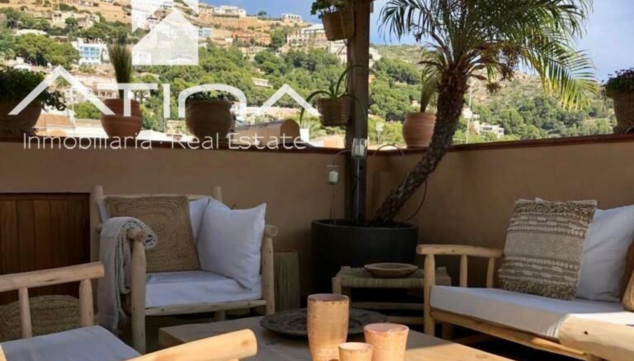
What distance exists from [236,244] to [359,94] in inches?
63.8

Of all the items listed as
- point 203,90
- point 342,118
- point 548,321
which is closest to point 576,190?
point 548,321

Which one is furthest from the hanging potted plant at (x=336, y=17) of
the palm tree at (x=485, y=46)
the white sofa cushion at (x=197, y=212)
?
the white sofa cushion at (x=197, y=212)

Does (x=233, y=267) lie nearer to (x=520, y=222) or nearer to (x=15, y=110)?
(x=520, y=222)

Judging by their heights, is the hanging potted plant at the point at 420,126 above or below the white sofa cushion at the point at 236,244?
above

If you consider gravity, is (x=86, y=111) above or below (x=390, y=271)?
above

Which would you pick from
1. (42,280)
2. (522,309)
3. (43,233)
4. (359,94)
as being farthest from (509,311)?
(43,233)

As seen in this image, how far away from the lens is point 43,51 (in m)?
4.45

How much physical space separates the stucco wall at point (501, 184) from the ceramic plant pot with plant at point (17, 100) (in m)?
2.31

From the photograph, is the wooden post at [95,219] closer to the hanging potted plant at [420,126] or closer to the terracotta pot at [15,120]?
the terracotta pot at [15,120]

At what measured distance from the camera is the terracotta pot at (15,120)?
346 cm

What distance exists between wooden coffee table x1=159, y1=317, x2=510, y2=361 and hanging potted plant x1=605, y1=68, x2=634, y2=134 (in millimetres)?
1669

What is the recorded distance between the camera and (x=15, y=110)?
3.47 meters

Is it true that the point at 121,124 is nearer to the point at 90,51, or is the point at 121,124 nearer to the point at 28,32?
the point at 90,51

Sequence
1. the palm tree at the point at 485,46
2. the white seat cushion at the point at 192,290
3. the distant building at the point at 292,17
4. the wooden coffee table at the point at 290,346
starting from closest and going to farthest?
the wooden coffee table at the point at 290,346, the white seat cushion at the point at 192,290, the palm tree at the point at 485,46, the distant building at the point at 292,17
